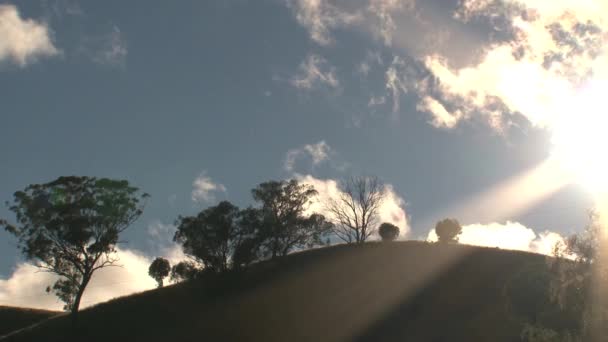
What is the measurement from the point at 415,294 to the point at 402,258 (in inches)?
543

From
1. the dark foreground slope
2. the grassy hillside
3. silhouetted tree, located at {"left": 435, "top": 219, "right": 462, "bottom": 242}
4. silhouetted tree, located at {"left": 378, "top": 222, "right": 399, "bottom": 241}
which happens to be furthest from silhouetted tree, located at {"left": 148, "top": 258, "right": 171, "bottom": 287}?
silhouetted tree, located at {"left": 435, "top": 219, "right": 462, "bottom": 242}

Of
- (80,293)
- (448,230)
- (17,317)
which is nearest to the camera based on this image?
(80,293)

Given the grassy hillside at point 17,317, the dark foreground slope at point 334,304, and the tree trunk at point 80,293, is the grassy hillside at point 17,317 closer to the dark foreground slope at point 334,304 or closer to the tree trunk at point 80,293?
the dark foreground slope at point 334,304

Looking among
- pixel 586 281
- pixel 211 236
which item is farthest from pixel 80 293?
pixel 586 281

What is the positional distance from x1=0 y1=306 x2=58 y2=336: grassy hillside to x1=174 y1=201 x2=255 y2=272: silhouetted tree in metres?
27.1

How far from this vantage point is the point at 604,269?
31.1 metres

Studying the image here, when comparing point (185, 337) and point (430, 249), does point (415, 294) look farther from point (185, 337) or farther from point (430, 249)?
point (185, 337)

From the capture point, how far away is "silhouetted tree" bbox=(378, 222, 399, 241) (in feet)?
297

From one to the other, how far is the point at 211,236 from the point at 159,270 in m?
32.4

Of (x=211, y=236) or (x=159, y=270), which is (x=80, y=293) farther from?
(x=159, y=270)

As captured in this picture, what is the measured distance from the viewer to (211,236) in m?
65.0

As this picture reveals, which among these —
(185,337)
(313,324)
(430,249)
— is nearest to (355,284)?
(313,324)

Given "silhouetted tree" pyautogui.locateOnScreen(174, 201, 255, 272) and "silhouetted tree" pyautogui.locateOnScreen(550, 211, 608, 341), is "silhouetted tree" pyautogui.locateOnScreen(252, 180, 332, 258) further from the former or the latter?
"silhouetted tree" pyautogui.locateOnScreen(550, 211, 608, 341)

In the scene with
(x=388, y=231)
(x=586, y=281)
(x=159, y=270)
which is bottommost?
(x=586, y=281)
